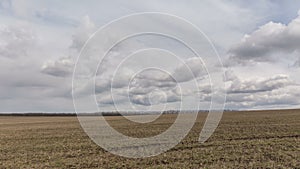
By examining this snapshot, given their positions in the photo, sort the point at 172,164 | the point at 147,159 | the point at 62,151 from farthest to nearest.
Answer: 1. the point at 62,151
2. the point at 147,159
3. the point at 172,164

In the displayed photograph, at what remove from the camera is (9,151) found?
2542cm

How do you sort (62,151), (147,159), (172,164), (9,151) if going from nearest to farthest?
1. (172,164)
2. (147,159)
3. (62,151)
4. (9,151)

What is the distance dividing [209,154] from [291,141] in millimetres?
8609

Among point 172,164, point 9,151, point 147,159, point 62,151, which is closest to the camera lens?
point 172,164

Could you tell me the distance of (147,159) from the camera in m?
19.5

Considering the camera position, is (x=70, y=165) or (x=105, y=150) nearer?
(x=70, y=165)

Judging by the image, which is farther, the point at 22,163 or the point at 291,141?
the point at 291,141

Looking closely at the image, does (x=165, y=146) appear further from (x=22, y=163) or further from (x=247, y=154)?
(x=22, y=163)

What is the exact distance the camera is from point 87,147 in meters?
25.5

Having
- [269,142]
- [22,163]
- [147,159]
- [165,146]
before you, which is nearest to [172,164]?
[147,159]

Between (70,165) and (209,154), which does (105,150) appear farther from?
(209,154)

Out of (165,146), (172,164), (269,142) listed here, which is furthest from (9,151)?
(269,142)

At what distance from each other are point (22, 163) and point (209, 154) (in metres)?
11.0

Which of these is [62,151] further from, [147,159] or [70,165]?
[147,159]
